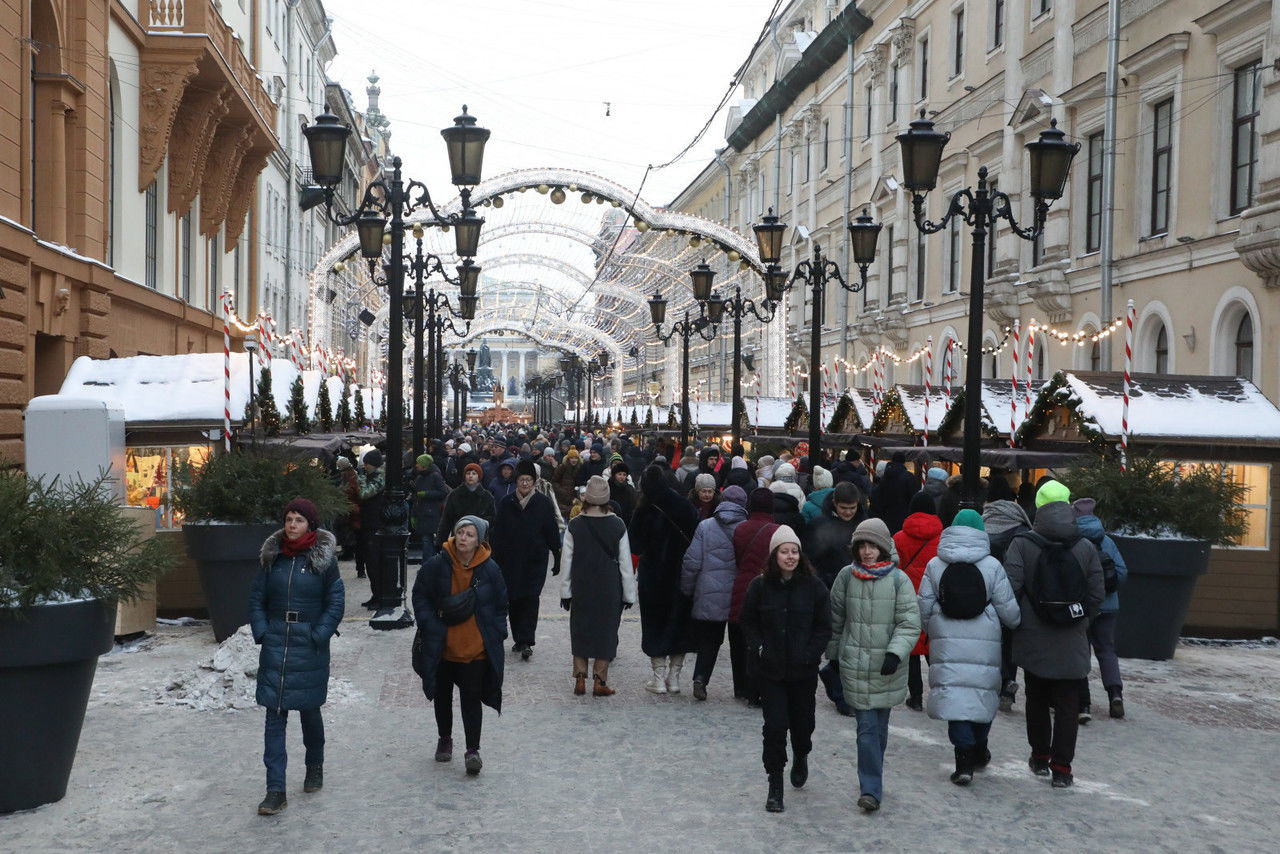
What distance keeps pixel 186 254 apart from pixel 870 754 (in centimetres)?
2242

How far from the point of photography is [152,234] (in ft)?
77.2

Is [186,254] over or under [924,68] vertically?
under

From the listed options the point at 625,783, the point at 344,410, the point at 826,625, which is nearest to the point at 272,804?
the point at 625,783

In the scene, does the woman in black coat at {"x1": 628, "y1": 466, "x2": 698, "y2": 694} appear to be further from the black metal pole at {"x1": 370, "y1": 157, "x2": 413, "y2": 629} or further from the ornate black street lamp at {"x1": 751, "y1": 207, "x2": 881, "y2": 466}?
the ornate black street lamp at {"x1": 751, "y1": 207, "x2": 881, "y2": 466}

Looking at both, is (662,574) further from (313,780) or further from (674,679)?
(313,780)

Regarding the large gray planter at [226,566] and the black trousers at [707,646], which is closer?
the black trousers at [707,646]

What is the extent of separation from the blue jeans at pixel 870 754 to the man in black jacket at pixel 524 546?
4.61 m

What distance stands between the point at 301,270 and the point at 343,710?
38459 millimetres

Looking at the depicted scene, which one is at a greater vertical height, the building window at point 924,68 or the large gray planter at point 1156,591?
the building window at point 924,68

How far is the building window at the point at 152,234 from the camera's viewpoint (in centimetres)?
2330

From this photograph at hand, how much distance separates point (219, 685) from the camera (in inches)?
371

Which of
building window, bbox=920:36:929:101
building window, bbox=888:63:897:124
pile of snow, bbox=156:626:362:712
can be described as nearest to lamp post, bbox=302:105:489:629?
pile of snow, bbox=156:626:362:712

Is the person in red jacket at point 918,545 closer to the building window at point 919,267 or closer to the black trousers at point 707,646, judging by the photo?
the black trousers at point 707,646

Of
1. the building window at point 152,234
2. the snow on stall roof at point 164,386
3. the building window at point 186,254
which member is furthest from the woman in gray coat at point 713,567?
the building window at point 186,254
